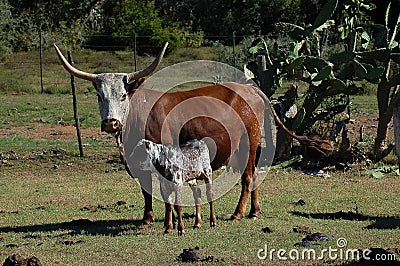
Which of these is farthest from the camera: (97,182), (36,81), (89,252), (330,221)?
(36,81)

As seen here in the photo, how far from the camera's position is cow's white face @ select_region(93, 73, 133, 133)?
9648 mm

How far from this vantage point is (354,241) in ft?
29.1

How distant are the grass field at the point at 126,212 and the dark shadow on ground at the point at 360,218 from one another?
14 millimetres

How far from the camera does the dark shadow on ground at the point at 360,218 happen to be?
32.9ft

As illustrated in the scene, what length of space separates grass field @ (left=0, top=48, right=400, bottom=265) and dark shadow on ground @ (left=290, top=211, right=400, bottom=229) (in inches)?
0.5

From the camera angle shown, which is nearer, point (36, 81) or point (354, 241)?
point (354, 241)

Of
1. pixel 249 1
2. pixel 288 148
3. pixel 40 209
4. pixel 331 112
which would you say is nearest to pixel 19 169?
pixel 40 209

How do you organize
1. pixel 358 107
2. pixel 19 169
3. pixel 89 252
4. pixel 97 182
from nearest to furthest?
pixel 89 252 < pixel 97 182 < pixel 19 169 < pixel 358 107

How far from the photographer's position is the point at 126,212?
463 inches

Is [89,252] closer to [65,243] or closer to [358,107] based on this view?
[65,243]

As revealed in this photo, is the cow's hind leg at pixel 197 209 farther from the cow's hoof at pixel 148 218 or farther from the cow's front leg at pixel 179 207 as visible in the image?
the cow's hoof at pixel 148 218

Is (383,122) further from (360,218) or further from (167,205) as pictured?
(167,205)

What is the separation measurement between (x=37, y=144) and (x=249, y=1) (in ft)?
82.5

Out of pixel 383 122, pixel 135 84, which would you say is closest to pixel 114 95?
pixel 135 84
